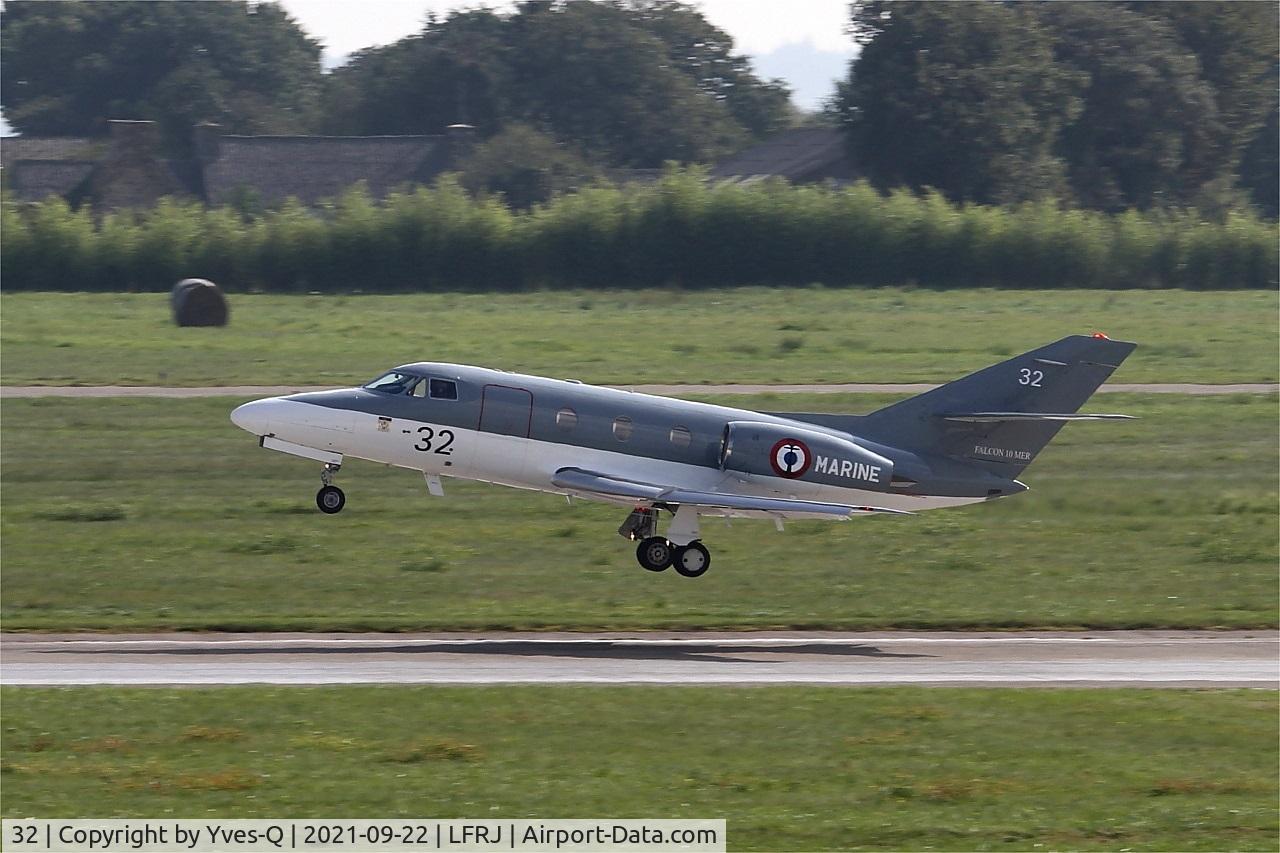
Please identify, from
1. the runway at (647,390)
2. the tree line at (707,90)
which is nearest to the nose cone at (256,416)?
the runway at (647,390)

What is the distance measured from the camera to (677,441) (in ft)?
107

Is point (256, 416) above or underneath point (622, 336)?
underneath

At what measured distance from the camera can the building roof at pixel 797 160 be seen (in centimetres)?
10850

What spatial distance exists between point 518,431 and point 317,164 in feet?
276

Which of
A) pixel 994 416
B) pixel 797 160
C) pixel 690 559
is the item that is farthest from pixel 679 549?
pixel 797 160

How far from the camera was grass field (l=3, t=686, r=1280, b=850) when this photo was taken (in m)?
22.5

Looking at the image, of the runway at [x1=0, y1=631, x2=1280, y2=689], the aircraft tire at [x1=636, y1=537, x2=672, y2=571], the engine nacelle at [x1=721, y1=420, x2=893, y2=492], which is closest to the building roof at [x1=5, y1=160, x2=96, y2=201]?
the runway at [x1=0, y1=631, x2=1280, y2=689]

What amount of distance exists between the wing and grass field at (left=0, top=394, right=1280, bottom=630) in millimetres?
5383

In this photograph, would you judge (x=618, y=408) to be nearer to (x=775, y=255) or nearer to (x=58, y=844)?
(x=58, y=844)

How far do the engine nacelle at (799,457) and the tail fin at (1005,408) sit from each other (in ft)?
4.17

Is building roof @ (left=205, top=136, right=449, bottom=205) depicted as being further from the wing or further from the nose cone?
the wing

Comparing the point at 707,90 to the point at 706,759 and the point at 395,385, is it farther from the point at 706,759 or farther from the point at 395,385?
the point at 706,759

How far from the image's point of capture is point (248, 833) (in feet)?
70.5


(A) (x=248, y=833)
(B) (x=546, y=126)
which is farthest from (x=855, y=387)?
(B) (x=546, y=126)
